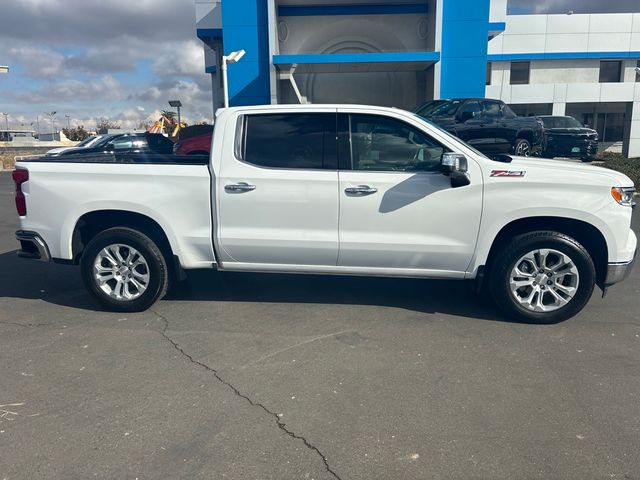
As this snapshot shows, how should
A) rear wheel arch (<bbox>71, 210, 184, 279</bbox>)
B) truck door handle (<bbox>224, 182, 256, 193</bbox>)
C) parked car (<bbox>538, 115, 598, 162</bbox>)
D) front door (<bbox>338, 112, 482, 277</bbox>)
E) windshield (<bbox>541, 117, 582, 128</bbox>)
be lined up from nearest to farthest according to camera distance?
front door (<bbox>338, 112, 482, 277</bbox>) → truck door handle (<bbox>224, 182, 256, 193</bbox>) → rear wheel arch (<bbox>71, 210, 184, 279</bbox>) → parked car (<bbox>538, 115, 598, 162</bbox>) → windshield (<bbox>541, 117, 582, 128</bbox>)

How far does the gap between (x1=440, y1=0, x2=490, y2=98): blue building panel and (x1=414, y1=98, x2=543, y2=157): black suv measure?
384cm

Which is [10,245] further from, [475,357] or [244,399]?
[475,357]

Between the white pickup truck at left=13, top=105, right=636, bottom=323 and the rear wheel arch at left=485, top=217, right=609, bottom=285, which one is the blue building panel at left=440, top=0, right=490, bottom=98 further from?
the rear wheel arch at left=485, top=217, right=609, bottom=285

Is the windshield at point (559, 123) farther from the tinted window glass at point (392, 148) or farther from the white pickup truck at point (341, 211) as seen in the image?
the tinted window glass at point (392, 148)

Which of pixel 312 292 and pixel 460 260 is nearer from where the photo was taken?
pixel 460 260

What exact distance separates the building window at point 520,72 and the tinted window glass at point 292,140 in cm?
3241

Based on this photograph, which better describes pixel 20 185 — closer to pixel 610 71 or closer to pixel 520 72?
pixel 520 72

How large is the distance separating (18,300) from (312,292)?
122 inches

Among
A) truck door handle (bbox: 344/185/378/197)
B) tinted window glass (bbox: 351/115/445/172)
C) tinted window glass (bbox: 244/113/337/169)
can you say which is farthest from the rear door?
tinted window glass (bbox: 351/115/445/172)

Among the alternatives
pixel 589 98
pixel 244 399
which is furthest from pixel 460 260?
pixel 589 98

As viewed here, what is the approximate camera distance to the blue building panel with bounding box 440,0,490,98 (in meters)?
18.6

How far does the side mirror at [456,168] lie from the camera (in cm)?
455

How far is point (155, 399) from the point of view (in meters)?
3.61

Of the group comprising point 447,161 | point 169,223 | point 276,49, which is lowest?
point 169,223
